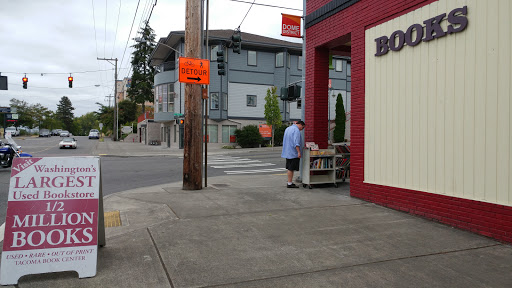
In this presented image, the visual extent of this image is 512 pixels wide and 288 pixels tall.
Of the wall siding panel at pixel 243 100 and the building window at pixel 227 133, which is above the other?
the wall siding panel at pixel 243 100

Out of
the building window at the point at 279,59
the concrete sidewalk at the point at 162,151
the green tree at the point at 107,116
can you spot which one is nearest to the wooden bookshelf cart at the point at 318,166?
the concrete sidewalk at the point at 162,151

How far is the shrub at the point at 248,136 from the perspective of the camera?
3103cm

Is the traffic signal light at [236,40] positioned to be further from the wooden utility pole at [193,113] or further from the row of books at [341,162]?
the row of books at [341,162]

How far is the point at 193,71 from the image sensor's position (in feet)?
28.6

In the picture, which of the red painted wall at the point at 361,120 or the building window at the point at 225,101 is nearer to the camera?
the red painted wall at the point at 361,120

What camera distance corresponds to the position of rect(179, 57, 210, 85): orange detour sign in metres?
8.54

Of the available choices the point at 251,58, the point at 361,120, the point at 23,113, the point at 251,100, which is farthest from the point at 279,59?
the point at 23,113

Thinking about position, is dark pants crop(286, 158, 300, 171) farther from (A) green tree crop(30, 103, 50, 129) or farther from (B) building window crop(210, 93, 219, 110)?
(A) green tree crop(30, 103, 50, 129)

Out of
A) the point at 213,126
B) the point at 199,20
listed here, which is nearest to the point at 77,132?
the point at 213,126

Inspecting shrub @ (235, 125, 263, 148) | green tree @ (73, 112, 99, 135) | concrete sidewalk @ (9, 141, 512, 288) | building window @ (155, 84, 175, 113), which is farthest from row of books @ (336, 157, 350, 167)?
green tree @ (73, 112, 99, 135)

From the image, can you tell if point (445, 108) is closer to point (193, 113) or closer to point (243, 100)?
point (193, 113)

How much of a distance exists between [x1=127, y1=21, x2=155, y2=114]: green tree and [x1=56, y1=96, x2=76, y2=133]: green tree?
9959cm

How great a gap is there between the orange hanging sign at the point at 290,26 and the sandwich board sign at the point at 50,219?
7358mm

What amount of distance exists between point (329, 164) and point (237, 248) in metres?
5.44
